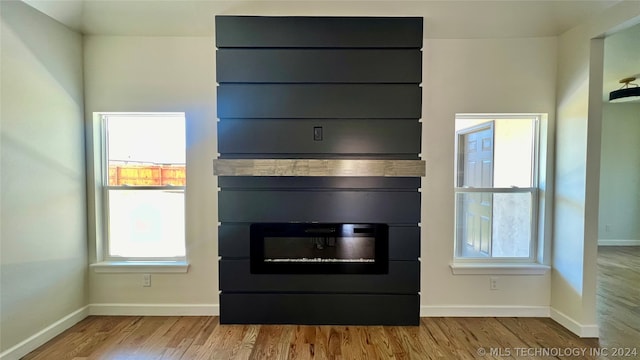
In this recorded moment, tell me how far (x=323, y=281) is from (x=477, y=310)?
1.51 metres

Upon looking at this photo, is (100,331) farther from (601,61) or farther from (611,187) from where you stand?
(611,187)

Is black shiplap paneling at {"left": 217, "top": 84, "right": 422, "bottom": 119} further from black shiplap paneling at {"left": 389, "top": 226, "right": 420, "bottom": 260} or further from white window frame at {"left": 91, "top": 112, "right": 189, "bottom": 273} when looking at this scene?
black shiplap paneling at {"left": 389, "top": 226, "right": 420, "bottom": 260}

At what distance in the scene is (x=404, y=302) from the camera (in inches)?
107

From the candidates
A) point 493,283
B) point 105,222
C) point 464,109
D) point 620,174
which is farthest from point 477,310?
point 620,174

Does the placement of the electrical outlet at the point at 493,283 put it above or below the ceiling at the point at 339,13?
below

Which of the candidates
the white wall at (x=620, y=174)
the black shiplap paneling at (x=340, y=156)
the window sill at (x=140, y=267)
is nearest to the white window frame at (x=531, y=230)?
the black shiplap paneling at (x=340, y=156)

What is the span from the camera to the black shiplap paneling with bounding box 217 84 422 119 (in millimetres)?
2666

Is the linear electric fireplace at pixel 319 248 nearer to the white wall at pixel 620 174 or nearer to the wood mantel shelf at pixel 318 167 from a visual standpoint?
the wood mantel shelf at pixel 318 167

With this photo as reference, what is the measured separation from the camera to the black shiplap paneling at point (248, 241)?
272 cm

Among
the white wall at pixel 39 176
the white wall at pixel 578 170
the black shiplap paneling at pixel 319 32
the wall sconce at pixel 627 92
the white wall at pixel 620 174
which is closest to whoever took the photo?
the white wall at pixel 39 176

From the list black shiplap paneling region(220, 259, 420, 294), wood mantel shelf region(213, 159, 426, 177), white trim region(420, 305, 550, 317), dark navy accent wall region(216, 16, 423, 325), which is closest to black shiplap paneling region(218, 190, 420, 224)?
dark navy accent wall region(216, 16, 423, 325)

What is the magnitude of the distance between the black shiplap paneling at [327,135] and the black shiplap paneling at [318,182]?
0.76 ft

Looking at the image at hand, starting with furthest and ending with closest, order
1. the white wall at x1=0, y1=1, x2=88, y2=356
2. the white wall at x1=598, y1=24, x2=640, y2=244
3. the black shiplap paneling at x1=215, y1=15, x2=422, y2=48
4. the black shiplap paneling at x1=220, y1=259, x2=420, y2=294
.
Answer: the white wall at x1=598, y1=24, x2=640, y2=244 → the black shiplap paneling at x1=220, y1=259, x2=420, y2=294 → the black shiplap paneling at x1=215, y1=15, x2=422, y2=48 → the white wall at x1=0, y1=1, x2=88, y2=356

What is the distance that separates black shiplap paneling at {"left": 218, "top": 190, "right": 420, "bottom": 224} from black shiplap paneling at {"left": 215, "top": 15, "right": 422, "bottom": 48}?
51.1 inches
